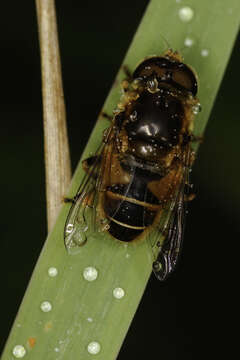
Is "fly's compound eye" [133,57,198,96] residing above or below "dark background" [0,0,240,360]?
above

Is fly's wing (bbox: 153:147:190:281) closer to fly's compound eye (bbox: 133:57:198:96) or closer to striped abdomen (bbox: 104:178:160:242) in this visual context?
striped abdomen (bbox: 104:178:160:242)

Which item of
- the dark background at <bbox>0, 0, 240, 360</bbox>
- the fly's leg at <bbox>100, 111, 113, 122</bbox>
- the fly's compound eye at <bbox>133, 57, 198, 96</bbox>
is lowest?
the dark background at <bbox>0, 0, 240, 360</bbox>

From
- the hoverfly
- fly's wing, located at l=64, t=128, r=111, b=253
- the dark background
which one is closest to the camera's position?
fly's wing, located at l=64, t=128, r=111, b=253

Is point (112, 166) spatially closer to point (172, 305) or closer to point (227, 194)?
point (227, 194)

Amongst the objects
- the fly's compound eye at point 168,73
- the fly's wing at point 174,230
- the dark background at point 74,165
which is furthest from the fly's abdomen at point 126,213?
the dark background at point 74,165

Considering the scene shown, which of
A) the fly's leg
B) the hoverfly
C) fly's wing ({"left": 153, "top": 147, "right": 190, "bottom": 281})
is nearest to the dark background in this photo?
fly's wing ({"left": 153, "top": 147, "right": 190, "bottom": 281})

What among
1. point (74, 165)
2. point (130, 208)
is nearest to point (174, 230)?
point (130, 208)

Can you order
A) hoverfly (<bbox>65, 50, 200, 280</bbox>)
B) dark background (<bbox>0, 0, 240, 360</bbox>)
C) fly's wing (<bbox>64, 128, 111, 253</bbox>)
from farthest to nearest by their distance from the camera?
dark background (<bbox>0, 0, 240, 360</bbox>) → hoverfly (<bbox>65, 50, 200, 280</bbox>) → fly's wing (<bbox>64, 128, 111, 253</bbox>)

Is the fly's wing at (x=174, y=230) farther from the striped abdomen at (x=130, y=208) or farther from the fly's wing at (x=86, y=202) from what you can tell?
the fly's wing at (x=86, y=202)

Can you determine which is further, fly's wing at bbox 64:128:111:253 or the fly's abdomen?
the fly's abdomen
